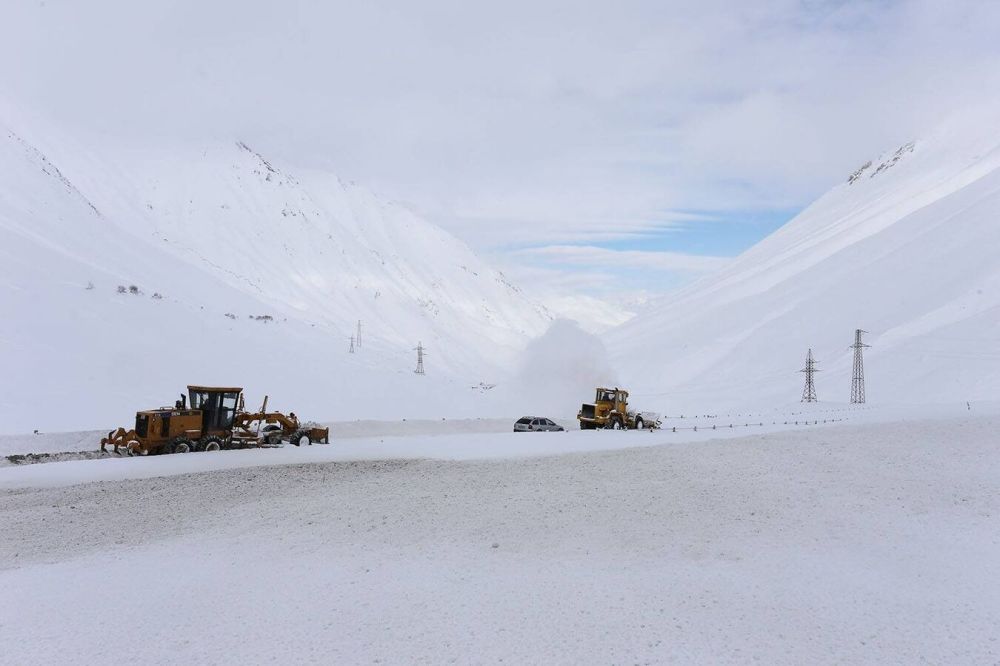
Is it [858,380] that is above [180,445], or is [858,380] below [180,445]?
above

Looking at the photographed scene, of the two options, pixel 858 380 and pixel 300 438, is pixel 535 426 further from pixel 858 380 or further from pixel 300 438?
pixel 858 380

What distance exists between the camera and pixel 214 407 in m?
28.2

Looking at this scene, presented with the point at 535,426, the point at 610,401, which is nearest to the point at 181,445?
the point at 535,426

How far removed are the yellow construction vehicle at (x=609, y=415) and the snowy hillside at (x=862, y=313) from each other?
43146mm

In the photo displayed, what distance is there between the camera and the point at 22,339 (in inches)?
1527

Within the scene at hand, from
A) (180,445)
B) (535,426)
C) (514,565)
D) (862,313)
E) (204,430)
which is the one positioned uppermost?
(862,313)

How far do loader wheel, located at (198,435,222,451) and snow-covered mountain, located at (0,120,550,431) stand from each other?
10.5 metres

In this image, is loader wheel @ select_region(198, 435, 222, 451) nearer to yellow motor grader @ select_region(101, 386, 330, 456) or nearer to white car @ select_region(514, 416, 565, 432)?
yellow motor grader @ select_region(101, 386, 330, 456)

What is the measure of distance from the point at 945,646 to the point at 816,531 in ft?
16.3

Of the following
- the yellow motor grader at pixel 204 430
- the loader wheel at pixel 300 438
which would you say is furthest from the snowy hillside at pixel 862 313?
the yellow motor grader at pixel 204 430

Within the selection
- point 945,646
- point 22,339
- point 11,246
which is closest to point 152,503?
point 945,646

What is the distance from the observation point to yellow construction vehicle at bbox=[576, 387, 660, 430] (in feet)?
128

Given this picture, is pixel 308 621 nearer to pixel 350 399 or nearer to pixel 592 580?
pixel 592 580

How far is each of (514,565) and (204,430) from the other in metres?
19.5
